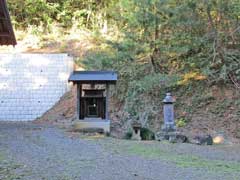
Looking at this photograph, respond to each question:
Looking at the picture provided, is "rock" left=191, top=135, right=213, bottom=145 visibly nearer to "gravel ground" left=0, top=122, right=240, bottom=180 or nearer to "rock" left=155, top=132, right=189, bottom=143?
"rock" left=155, top=132, right=189, bottom=143

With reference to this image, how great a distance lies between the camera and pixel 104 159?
23.6 ft

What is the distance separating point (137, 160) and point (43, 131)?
194 inches

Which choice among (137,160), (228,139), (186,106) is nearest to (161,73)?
(186,106)

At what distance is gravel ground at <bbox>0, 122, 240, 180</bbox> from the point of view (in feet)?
19.1

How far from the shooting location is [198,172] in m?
6.27

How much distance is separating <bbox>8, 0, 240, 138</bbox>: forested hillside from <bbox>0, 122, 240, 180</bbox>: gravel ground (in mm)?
2984

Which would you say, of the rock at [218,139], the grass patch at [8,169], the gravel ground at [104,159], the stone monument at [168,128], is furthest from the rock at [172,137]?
the grass patch at [8,169]

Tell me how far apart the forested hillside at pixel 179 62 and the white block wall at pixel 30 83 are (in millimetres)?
1444

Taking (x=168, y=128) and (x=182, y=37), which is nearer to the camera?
(x=168, y=128)

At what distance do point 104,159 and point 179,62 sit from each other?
27.6ft

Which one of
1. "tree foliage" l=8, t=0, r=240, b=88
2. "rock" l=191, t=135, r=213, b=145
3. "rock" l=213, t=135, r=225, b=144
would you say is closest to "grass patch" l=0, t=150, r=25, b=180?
"rock" l=191, t=135, r=213, b=145

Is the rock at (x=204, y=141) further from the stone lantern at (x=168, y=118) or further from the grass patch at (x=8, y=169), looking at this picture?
the grass patch at (x=8, y=169)

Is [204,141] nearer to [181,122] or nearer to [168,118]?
[168,118]

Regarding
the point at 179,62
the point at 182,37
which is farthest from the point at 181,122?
the point at 179,62
